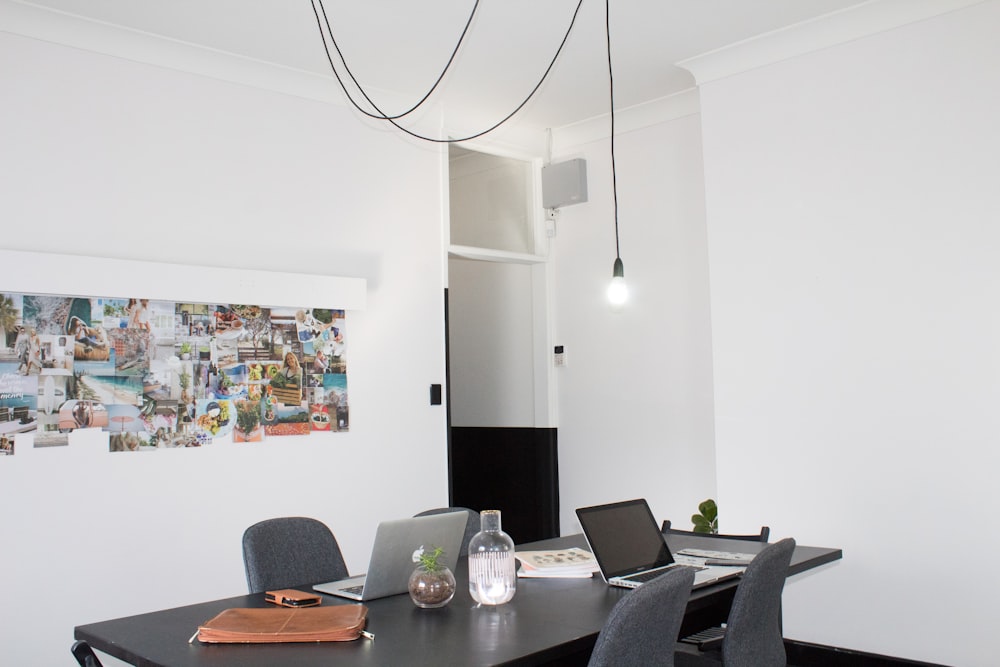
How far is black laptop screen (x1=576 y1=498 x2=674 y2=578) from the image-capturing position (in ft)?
8.42

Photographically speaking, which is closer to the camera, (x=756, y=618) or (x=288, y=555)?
(x=756, y=618)

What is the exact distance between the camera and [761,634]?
8.26 feet

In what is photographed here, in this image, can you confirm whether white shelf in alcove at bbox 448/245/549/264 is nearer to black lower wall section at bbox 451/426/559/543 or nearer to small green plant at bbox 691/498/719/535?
black lower wall section at bbox 451/426/559/543

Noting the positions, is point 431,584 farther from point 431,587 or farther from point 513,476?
point 513,476

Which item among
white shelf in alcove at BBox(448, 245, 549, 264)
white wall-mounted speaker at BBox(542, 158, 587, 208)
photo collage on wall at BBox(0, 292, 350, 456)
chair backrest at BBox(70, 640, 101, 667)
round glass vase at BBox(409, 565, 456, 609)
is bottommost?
chair backrest at BBox(70, 640, 101, 667)

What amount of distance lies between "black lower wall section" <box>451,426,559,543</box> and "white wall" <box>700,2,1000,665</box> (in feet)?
5.27

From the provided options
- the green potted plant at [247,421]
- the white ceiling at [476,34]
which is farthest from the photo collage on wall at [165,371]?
the white ceiling at [476,34]

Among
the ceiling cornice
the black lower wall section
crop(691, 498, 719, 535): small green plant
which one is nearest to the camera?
the ceiling cornice

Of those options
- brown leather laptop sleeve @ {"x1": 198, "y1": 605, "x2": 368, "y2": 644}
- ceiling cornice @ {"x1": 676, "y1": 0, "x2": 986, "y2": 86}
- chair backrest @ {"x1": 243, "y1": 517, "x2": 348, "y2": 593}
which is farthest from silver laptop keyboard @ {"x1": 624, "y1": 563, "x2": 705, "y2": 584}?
ceiling cornice @ {"x1": 676, "y1": 0, "x2": 986, "y2": 86}

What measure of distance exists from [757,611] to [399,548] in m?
1.02

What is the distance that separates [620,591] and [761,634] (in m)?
0.45

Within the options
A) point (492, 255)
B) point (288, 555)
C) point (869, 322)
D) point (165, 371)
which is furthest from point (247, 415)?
point (869, 322)

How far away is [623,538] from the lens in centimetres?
268

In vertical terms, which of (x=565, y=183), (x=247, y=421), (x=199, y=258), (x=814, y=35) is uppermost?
(x=814, y=35)
